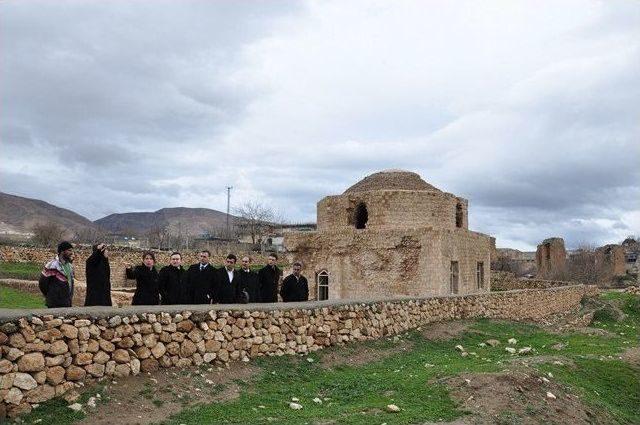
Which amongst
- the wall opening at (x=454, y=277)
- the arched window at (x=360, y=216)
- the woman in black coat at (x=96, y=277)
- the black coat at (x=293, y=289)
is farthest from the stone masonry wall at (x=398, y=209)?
the woman in black coat at (x=96, y=277)

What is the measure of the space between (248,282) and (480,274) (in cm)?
1279

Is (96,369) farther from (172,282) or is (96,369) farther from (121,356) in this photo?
(172,282)

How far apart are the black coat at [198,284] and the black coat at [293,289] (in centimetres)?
221

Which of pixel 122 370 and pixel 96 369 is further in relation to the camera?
pixel 122 370

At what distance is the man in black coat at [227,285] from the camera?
10.3m

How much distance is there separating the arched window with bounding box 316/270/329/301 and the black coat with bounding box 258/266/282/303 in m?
8.53

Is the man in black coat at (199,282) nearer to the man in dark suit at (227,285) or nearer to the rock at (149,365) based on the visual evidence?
the man in dark suit at (227,285)

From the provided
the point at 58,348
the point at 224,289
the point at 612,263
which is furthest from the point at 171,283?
the point at 612,263

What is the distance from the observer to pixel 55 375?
629cm

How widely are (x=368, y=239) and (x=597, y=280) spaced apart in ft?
116

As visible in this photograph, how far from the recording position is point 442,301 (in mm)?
15117

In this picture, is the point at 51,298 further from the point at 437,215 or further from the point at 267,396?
the point at 437,215

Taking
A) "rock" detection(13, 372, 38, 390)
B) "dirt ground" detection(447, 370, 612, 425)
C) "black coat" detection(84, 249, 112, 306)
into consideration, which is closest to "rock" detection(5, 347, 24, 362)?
"rock" detection(13, 372, 38, 390)

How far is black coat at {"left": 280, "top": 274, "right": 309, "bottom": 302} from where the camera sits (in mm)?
11828
